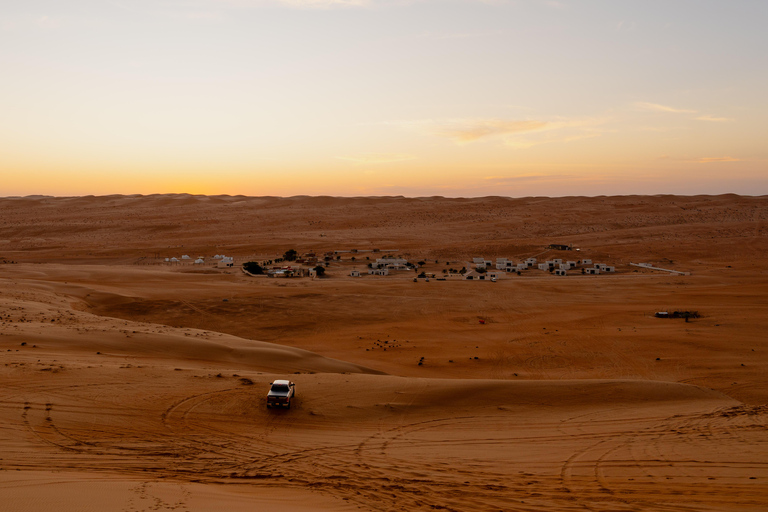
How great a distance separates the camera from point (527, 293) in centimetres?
4266

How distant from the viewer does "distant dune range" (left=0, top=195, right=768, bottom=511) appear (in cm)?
1035

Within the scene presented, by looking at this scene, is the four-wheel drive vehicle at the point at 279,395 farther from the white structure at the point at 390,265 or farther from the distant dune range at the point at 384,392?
the white structure at the point at 390,265

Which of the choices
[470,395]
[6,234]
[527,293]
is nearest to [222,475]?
[470,395]

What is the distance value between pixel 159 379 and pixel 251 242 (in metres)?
62.0

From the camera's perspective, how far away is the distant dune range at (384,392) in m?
10.4

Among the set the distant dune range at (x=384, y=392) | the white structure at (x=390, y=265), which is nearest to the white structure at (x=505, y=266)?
the distant dune range at (x=384, y=392)

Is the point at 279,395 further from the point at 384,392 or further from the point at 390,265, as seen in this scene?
the point at 390,265

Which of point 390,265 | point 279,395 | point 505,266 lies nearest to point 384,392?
point 279,395

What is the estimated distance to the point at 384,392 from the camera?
16.6 meters

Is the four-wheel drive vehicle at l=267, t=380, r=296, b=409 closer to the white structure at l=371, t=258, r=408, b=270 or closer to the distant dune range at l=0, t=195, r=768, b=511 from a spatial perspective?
the distant dune range at l=0, t=195, r=768, b=511

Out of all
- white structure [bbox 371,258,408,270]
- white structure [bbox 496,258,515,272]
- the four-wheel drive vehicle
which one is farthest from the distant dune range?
white structure [bbox 371,258,408,270]

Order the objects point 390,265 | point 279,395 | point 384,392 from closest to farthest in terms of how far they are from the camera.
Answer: point 279,395, point 384,392, point 390,265

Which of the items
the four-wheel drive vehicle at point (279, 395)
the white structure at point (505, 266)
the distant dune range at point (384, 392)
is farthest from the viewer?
the white structure at point (505, 266)

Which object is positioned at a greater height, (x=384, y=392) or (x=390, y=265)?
(x=390, y=265)
